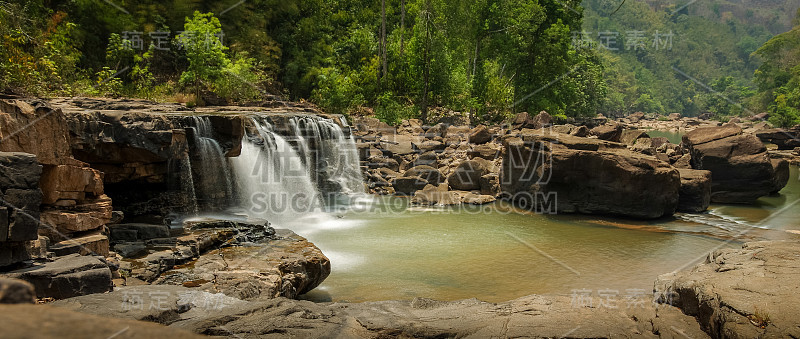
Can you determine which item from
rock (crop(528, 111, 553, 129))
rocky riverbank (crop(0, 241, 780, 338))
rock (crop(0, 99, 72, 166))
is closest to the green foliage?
rock (crop(528, 111, 553, 129))

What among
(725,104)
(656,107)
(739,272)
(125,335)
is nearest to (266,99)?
(739,272)

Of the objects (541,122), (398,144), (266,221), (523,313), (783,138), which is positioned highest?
(541,122)

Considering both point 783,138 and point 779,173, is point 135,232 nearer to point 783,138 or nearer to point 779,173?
point 779,173

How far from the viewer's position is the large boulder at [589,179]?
1187 centimetres

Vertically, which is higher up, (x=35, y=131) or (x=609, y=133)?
(x=609, y=133)

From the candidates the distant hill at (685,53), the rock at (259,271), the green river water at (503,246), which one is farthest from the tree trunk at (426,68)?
the distant hill at (685,53)

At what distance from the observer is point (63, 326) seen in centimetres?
122

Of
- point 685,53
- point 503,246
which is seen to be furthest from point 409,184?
point 685,53

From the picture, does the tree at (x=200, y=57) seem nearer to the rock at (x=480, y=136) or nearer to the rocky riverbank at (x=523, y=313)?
the rock at (x=480, y=136)

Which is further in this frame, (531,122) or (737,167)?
(531,122)

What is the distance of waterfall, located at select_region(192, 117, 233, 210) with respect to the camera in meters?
11.0

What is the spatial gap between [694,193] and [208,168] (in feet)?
40.6

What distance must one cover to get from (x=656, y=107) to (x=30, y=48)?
90.1m

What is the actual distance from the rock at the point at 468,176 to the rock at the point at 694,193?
538 centimetres
